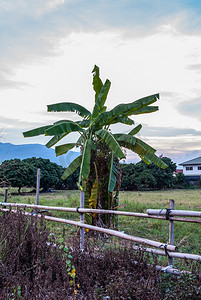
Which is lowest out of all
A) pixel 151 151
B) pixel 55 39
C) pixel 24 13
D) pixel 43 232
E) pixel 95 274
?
pixel 95 274

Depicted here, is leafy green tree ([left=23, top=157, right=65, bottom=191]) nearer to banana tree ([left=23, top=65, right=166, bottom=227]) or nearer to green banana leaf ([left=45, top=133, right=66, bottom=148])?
green banana leaf ([left=45, top=133, right=66, bottom=148])

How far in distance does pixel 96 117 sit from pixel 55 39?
194cm

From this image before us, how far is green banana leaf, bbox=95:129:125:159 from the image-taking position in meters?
6.54

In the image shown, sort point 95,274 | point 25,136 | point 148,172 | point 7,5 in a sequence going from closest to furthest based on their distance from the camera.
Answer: point 95,274, point 7,5, point 25,136, point 148,172

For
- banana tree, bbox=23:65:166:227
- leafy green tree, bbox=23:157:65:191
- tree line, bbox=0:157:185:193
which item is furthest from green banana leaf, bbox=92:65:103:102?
leafy green tree, bbox=23:157:65:191

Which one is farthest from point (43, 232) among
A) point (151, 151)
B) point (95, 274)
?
point (151, 151)

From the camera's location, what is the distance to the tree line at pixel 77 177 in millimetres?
19312

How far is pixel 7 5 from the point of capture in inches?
273

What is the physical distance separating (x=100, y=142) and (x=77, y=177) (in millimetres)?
17437

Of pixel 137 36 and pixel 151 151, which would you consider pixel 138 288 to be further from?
pixel 137 36

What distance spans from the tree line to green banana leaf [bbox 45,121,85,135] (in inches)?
489

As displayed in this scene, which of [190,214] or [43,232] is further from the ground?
[190,214]

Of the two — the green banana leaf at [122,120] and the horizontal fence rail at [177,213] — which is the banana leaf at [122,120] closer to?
the green banana leaf at [122,120]

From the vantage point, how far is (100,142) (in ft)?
24.6
